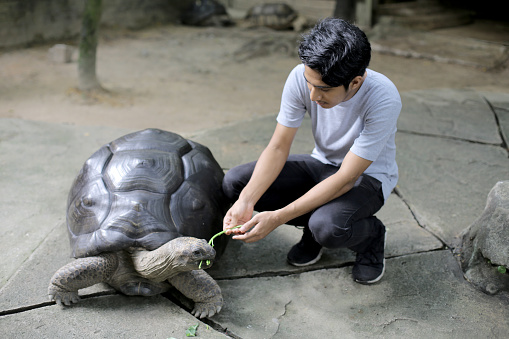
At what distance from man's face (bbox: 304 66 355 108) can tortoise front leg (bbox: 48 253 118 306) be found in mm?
1107

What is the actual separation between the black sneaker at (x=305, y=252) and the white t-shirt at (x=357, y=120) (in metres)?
0.41

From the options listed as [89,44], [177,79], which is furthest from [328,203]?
[177,79]

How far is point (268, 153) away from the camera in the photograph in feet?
7.98

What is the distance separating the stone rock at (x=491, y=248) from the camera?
2301 millimetres

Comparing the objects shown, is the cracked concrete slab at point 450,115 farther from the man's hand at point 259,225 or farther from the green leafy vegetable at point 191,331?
the green leafy vegetable at point 191,331

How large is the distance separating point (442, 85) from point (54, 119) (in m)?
4.63

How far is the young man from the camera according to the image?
1935mm

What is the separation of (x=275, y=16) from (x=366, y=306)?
8755mm

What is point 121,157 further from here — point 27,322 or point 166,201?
point 27,322

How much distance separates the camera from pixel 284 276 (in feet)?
8.24

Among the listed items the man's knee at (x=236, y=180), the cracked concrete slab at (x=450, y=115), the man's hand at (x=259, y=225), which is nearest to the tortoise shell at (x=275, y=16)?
the cracked concrete slab at (x=450, y=115)

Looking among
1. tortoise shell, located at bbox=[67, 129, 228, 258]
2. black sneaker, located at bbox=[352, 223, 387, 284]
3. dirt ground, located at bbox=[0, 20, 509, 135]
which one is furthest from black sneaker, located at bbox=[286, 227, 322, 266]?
dirt ground, located at bbox=[0, 20, 509, 135]

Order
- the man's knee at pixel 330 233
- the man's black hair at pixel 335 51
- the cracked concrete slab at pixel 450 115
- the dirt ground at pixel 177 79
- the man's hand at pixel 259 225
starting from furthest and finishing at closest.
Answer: the dirt ground at pixel 177 79, the cracked concrete slab at pixel 450 115, the man's knee at pixel 330 233, the man's hand at pixel 259 225, the man's black hair at pixel 335 51

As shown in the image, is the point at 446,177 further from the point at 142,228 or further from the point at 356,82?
the point at 142,228
